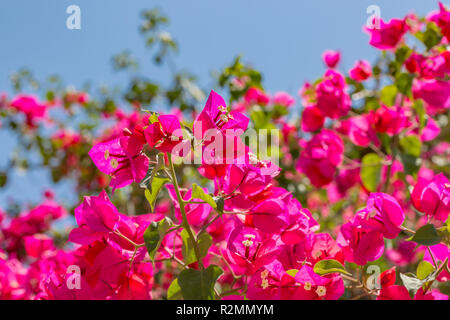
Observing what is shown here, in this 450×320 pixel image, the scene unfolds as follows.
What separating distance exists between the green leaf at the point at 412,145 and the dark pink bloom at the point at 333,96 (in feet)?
0.96

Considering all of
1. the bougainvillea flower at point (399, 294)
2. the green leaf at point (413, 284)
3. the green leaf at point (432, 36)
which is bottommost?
the bougainvillea flower at point (399, 294)

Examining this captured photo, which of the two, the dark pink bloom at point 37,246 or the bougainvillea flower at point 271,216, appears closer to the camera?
the bougainvillea flower at point 271,216

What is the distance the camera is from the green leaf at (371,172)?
175cm

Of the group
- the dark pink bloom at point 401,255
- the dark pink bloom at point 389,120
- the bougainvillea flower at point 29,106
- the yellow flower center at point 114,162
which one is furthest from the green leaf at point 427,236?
the bougainvillea flower at point 29,106

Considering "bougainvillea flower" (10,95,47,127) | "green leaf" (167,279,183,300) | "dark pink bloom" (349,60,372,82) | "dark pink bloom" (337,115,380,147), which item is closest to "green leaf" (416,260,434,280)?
"green leaf" (167,279,183,300)

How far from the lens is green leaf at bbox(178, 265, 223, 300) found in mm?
852

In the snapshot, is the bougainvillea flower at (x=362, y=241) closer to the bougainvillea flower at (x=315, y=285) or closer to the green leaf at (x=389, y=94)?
the bougainvillea flower at (x=315, y=285)

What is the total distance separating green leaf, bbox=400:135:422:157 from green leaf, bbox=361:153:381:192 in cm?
12

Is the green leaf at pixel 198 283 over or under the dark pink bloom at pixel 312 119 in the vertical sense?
under

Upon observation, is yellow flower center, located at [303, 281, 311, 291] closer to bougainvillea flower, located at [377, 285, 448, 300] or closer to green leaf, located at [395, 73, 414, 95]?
bougainvillea flower, located at [377, 285, 448, 300]

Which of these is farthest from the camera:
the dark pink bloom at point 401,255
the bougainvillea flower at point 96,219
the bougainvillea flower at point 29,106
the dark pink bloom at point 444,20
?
the bougainvillea flower at point 29,106

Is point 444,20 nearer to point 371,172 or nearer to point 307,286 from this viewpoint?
point 371,172

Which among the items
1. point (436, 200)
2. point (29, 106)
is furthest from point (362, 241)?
point (29, 106)
